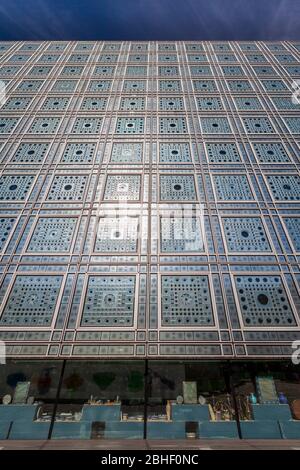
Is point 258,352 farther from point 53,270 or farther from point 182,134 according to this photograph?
point 182,134

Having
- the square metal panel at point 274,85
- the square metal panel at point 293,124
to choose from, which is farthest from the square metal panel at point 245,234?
the square metal panel at point 274,85

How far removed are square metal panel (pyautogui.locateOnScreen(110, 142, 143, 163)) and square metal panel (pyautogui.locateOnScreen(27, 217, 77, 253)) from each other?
5.74 ft

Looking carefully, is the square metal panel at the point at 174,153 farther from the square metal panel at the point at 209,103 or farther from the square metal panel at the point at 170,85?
the square metal panel at the point at 170,85

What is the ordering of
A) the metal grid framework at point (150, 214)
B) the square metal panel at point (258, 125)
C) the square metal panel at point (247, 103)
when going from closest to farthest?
the metal grid framework at point (150, 214) → the square metal panel at point (258, 125) → the square metal panel at point (247, 103)

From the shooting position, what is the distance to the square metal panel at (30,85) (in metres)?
8.52

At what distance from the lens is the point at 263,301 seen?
4.36m

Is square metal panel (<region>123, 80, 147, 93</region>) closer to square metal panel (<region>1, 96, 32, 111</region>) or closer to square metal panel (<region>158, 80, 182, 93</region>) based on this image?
square metal panel (<region>158, 80, 182, 93</region>)

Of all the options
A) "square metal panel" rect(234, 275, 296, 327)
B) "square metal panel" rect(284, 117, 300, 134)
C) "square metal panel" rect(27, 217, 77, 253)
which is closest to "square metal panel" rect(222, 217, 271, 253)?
"square metal panel" rect(234, 275, 296, 327)

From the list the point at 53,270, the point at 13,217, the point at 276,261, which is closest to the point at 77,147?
the point at 13,217

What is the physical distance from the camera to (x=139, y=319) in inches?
163

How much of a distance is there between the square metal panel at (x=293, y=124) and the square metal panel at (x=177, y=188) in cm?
281

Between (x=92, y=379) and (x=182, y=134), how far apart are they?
5.15m

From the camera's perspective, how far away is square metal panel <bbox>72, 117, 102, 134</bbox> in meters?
7.04

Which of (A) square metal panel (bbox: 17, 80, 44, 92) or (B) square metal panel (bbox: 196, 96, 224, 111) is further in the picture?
(A) square metal panel (bbox: 17, 80, 44, 92)
